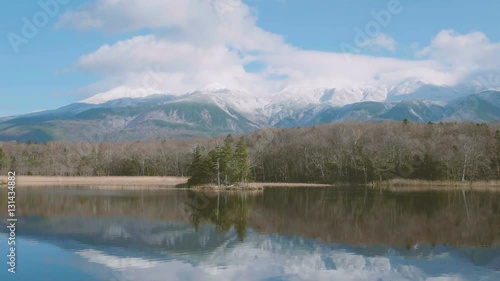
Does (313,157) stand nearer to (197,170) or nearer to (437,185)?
(437,185)

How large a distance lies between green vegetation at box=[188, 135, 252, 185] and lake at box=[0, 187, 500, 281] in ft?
97.4

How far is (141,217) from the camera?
40.3 meters

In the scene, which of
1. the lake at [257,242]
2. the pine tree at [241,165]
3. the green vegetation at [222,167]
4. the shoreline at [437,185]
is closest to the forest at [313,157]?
the pine tree at [241,165]

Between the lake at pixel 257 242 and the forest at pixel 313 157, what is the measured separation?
118ft

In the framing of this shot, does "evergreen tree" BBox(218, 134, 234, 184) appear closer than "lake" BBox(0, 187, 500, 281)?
No

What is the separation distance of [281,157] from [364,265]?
88.4 m

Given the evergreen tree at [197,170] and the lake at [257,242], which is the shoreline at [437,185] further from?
the lake at [257,242]

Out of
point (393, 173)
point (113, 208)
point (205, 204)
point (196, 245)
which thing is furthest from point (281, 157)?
point (196, 245)

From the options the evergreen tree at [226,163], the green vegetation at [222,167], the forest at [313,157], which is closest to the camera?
the evergreen tree at [226,163]

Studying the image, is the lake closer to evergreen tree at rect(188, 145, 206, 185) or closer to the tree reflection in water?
the tree reflection in water

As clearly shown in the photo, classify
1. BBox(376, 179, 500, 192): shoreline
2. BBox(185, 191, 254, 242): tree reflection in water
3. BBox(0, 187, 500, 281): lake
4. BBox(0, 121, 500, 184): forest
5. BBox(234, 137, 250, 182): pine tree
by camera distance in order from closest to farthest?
BBox(0, 187, 500, 281): lake
BBox(185, 191, 254, 242): tree reflection in water
BBox(234, 137, 250, 182): pine tree
BBox(376, 179, 500, 192): shoreline
BBox(0, 121, 500, 184): forest

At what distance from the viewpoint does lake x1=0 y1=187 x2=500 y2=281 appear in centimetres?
2177

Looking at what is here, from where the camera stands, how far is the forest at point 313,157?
82.4m

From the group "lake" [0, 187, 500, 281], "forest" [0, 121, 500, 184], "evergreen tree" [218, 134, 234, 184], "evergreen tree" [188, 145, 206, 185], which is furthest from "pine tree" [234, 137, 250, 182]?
"lake" [0, 187, 500, 281]
